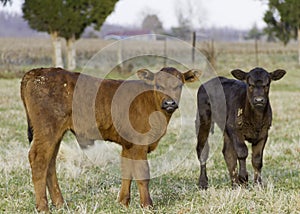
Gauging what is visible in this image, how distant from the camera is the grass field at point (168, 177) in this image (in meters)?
5.85

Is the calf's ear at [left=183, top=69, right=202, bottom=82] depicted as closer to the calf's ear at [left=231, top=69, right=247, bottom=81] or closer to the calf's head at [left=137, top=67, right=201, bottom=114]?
the calf's head at [left=137, top=67, right=201, bottom=114]

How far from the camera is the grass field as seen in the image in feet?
19.2

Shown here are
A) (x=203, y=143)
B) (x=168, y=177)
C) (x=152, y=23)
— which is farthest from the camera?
(x=152, y=23)

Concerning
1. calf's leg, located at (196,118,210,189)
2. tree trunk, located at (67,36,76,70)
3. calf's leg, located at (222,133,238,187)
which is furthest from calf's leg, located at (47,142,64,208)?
tree trunk, located at (67,36,76,70)

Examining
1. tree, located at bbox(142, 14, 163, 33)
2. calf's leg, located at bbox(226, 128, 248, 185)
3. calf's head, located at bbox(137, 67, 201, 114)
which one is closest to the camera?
calf's head, located at bbox(137, 67, 201, 114)

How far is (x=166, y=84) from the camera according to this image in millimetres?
6059

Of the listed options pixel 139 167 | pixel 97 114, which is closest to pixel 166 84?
pixel 97 114

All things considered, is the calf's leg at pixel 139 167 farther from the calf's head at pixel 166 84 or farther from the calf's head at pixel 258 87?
the calf's head at pixel 258 87

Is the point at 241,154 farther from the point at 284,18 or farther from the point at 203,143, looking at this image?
the point at 284,18

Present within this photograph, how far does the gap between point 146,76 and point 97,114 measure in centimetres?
72

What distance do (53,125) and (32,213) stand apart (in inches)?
37.6

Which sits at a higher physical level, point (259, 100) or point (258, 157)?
point (259, 100)

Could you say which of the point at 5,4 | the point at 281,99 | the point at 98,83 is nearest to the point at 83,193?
the point at 98,83

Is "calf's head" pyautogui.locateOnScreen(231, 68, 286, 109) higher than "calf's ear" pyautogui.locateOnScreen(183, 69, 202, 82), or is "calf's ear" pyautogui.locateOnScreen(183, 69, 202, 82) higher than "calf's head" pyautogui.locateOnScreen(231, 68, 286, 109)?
"calf's ear" pyautogui.locateOnScreen(183, 69, 202, 82)
